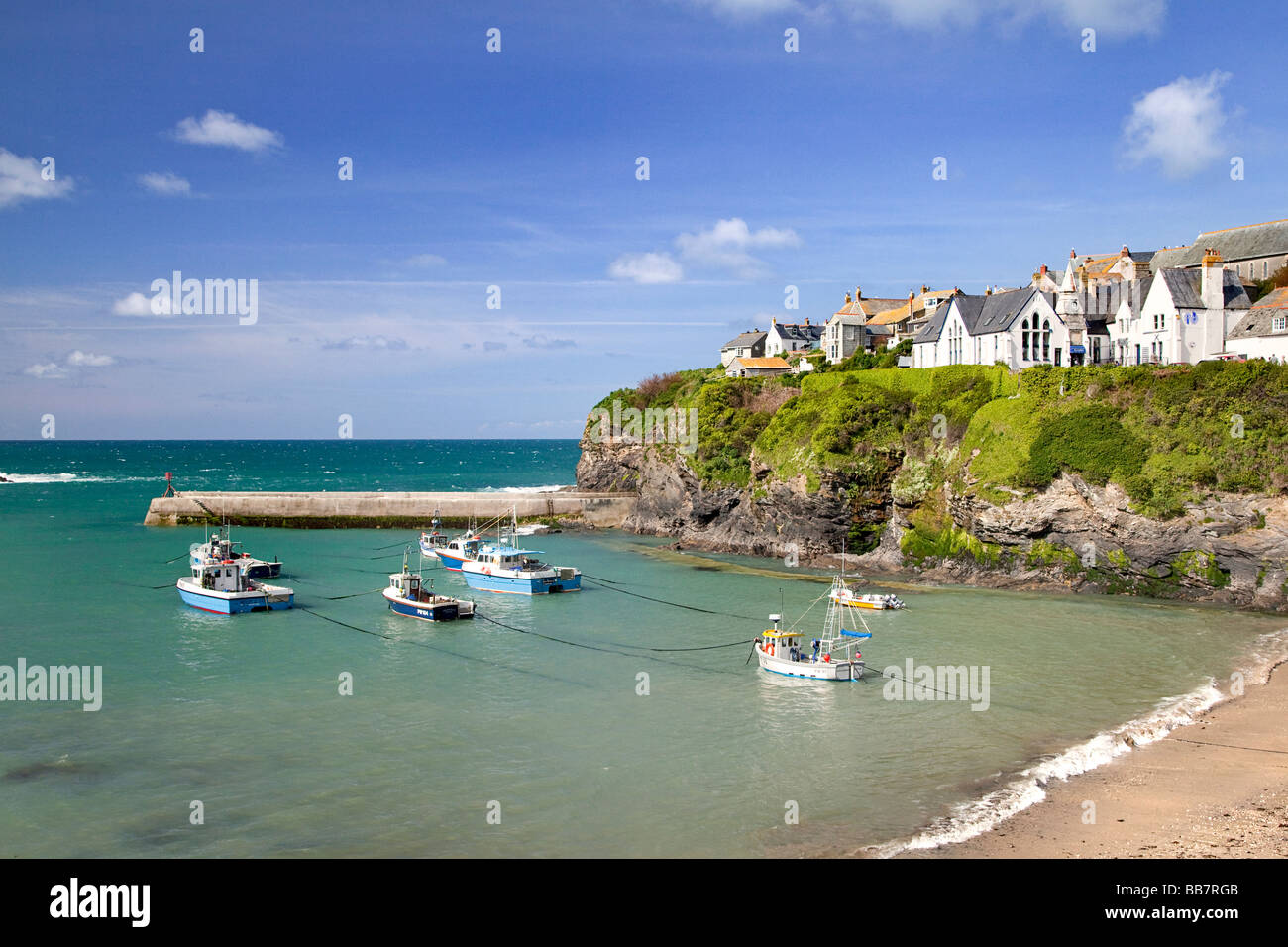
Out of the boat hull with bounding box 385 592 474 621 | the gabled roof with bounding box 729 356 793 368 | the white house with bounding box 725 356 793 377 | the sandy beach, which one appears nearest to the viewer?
the sandy beach

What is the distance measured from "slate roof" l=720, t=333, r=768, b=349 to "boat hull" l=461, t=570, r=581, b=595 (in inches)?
2345

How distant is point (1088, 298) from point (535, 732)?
184 ft

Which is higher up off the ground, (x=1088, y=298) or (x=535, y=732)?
(x=1088, y=298)

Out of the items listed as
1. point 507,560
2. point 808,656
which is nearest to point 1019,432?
point 808,656

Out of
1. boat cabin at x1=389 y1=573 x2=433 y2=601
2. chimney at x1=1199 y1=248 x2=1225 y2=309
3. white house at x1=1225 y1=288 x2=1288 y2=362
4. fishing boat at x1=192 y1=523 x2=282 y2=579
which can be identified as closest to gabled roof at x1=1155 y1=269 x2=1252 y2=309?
chimney at x1=1199 y1=248 x2=1225 y2=309

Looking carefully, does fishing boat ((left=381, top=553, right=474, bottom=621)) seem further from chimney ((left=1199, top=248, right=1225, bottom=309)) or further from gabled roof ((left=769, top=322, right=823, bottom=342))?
gabled roof ((left=769, top=322, right=823, bottom=342))

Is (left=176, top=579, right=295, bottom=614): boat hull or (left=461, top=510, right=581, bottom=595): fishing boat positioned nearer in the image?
(left=176, top=579, right=295, bottom=614): boat hull

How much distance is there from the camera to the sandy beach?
17.9 metres

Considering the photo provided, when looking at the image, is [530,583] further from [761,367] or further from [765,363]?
[765,363]

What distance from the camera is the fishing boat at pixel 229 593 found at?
4159 centimetres
